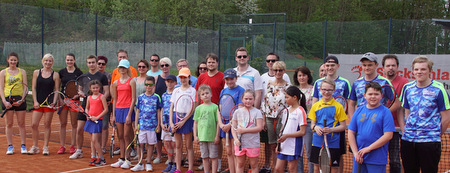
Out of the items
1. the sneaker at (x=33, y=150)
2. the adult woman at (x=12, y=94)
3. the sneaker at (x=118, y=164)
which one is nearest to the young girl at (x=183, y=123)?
the sneaker at (x=118, y=164)

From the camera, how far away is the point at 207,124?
6312 mm

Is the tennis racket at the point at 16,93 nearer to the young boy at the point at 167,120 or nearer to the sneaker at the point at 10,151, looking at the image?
the sneaker at the point at 10,151

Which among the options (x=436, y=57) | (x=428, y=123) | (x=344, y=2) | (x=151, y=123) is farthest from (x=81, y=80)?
(x=344, y=2)

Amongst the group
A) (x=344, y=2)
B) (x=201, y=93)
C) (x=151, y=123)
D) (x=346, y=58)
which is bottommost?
(x=151, y=123)

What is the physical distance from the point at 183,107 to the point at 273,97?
1.29 m

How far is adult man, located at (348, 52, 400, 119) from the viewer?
5.04 metres

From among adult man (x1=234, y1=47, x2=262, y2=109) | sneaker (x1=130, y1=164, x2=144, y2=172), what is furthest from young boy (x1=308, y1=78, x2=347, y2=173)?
sneaker (x1=130, y1=164, x2=144, y2=172)

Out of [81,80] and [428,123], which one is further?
[81,80]

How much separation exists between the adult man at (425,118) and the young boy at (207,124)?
2.49 meters

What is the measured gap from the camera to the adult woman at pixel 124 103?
7270 millimetres

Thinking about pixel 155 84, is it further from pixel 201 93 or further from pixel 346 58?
pixel 346 58

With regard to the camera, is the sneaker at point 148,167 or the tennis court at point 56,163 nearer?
the sneaker at point 148,167

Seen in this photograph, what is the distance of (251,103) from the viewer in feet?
19.1

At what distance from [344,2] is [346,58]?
1256 inches
